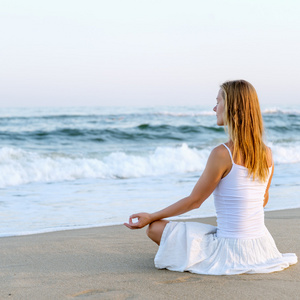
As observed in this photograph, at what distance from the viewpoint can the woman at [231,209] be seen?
311 cm

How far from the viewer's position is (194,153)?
46.0 feet

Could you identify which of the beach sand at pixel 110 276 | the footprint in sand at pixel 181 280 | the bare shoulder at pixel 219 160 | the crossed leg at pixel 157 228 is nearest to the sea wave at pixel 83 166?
the beach sand at pixel 110 276

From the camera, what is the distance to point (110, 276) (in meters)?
3.22

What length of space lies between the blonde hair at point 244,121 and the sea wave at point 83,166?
683 centimetres

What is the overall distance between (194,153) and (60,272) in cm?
1084

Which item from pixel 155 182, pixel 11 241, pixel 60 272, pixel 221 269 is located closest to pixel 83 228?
pixel 11 241

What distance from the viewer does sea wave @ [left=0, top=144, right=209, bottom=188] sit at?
10141 mm

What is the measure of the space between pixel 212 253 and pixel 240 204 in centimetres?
37

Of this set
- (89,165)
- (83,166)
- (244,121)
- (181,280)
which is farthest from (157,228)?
(89,165)

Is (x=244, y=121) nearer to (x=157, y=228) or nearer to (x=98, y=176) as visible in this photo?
(x=157, y=228)

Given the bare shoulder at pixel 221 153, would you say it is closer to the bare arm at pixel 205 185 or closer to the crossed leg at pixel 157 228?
the bare arm at pixel 205 185

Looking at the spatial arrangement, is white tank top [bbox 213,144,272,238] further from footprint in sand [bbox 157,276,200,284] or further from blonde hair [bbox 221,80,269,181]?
footprint in sand [bbox 157,276,200,284]

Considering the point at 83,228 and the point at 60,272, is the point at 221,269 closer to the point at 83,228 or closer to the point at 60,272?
the point at 60,272

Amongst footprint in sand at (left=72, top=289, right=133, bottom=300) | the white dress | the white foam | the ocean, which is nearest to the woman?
the white dress
